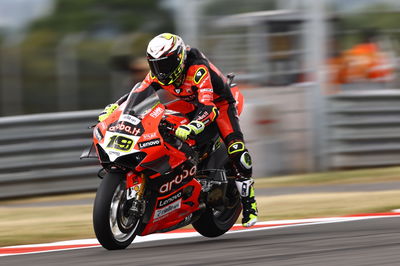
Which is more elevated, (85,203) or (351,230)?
(351,230)

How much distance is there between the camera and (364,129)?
1282 centimetres

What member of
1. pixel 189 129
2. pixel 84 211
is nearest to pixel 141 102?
pixel 189 129

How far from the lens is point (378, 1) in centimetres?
1269

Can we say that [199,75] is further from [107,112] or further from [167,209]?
[167,209]

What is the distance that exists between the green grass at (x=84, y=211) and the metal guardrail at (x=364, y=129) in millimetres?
1066

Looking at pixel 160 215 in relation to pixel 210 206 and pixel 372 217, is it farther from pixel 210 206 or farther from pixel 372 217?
pixel 372 217

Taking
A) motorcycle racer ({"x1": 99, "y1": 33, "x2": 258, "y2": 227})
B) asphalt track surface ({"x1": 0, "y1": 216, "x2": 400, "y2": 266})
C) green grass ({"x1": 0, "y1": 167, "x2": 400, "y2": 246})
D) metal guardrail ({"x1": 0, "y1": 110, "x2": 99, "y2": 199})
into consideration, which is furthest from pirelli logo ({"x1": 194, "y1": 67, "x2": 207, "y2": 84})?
metal guardrail ({"x1": 0, "y1": 110, "x2": 99, "y2": 199})

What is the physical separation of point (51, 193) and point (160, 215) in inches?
196

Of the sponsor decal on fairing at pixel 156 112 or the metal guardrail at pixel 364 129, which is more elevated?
the sponsor decal on fairing at pixel 156 112

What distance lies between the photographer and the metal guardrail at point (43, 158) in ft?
36.9

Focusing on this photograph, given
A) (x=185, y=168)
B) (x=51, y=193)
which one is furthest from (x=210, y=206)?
(x=51, y=193)

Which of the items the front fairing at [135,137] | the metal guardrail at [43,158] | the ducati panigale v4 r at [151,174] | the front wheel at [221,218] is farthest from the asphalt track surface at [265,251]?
the metal guardrail at [43,158]

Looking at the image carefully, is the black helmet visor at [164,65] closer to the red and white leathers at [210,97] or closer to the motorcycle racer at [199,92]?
the motorcycle racer at [199,92]

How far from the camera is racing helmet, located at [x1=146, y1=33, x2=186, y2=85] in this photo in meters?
6.66
